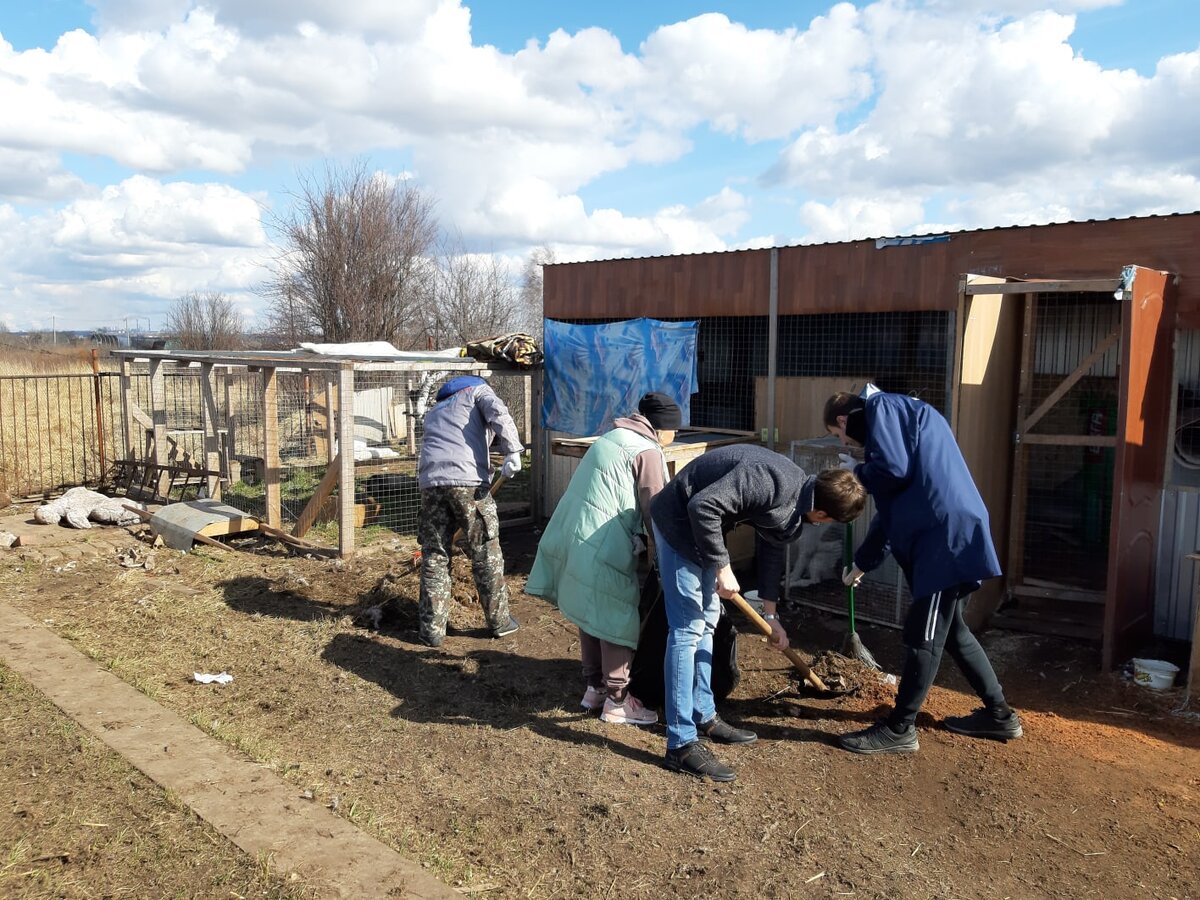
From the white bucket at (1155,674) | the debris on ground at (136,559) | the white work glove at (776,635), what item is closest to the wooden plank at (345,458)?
the debris on ground at (136,559)

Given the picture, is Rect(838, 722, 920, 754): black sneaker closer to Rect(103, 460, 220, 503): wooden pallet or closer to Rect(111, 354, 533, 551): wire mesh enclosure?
Rect(111, 354, 533, 551): wire mesh enclosure

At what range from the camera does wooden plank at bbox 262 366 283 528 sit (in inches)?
323

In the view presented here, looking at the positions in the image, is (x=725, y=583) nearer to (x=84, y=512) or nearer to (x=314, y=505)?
(x=314, y=505)

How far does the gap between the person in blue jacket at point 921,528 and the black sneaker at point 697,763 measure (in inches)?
28.6

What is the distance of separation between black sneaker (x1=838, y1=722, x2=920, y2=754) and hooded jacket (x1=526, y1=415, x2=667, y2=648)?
118 cm

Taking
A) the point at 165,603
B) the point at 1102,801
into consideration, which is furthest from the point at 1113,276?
the point at 165,603

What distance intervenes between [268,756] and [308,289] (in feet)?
60.2

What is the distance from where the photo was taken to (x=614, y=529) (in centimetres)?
439

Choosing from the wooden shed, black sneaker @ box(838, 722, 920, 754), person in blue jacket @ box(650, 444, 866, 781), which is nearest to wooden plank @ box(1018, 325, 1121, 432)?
the wooden shed

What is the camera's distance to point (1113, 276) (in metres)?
5.93

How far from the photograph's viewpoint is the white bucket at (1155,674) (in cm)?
504

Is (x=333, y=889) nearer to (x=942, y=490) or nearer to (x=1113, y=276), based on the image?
(x=942, y=490)

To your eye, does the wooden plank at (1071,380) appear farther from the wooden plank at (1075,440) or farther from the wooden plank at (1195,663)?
the wooden plank at (1195,663)

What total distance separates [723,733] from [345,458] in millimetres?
4508
